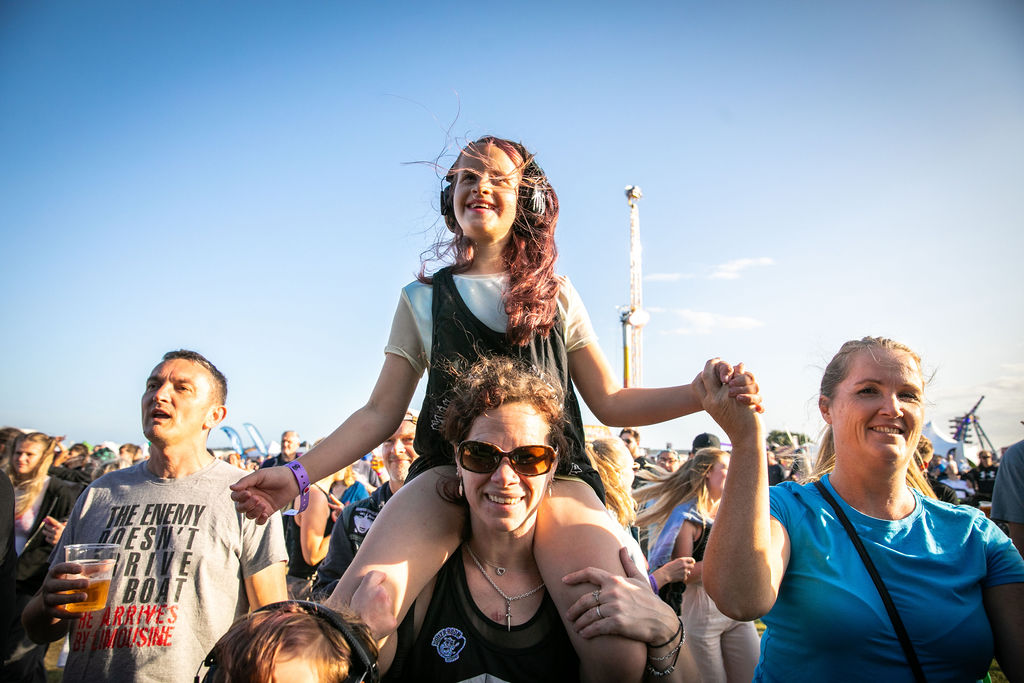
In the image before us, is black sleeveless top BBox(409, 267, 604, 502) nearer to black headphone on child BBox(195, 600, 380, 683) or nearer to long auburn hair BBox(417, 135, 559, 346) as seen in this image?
long auburn hair BBox(417, 135, 559, 346)

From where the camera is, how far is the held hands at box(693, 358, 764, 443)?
191 cm

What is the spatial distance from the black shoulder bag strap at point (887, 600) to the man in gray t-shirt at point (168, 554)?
298 cm

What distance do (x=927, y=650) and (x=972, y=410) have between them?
35.1 m

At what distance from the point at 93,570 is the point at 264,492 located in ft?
3.99

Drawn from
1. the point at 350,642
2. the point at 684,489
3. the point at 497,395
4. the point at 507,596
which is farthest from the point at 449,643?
the point at 684,489

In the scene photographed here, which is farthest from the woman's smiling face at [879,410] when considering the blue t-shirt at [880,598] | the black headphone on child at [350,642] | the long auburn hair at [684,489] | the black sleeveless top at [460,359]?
the long auburn hair at [684,489]

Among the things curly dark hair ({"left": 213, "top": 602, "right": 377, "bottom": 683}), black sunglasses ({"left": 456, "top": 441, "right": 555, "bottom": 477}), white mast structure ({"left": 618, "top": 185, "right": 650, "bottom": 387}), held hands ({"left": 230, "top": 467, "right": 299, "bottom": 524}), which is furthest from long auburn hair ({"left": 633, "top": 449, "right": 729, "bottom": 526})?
white mast structure ({"left": 618, "top": 185, "right": 650, "bottom": 387})

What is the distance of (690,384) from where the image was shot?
224cm

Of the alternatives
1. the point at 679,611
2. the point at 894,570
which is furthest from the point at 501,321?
the point at 679,611

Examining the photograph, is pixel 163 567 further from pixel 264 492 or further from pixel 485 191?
pixel 485 191

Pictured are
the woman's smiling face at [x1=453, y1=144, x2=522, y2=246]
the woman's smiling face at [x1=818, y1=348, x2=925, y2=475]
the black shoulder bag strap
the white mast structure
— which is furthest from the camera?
the white mast structure

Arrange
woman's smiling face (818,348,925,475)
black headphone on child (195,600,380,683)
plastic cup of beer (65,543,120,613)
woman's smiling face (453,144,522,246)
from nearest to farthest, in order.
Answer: black headphone on child (195,600,380,683)
woman's smiling face (818,348,925,475)
woman's smiling face (453,144,522,246)
plastic cup of beer (65,543,120,613)

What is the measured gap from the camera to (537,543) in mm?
2383

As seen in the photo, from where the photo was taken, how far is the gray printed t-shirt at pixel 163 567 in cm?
311
